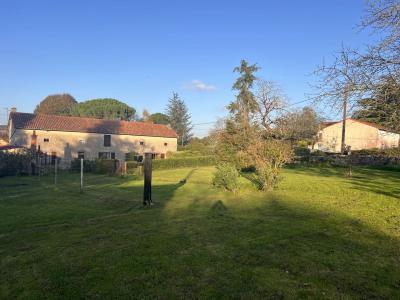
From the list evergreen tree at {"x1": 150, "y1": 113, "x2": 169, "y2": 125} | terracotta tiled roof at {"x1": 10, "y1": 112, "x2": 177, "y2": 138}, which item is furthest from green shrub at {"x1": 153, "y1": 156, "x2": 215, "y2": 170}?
evergreen tree at {"x1": 150, "y1": 113, "x2": 169, "y2": 125}

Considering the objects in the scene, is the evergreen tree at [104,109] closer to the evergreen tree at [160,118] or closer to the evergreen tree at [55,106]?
the evergreen tree at [55,106]

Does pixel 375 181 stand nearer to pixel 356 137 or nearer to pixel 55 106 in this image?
pixel 356 137

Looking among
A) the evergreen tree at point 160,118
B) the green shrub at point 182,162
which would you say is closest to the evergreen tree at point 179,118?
the evergreen tree at point 160,118

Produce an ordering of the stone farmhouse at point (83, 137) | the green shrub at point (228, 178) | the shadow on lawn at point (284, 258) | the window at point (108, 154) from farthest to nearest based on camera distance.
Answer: the window at point (108, 154)
the stone farmhouse at point (83, 137)
the green shrub at point (228, 178)
the shadow on lawn at point (284, 258)

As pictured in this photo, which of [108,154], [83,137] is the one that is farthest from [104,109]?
[83,137]

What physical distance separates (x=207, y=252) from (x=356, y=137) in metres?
47.9

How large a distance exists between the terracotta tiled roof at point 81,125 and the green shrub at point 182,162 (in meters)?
11.3

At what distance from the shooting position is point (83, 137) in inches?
1527

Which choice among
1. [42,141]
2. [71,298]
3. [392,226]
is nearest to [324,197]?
[392,226]

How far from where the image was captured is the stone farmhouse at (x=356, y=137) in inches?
1742

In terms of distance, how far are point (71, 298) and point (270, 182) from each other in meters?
11.2

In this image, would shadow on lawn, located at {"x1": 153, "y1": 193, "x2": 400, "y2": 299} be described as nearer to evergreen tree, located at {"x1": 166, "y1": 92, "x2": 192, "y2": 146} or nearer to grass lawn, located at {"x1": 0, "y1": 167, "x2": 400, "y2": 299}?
grass lawn, located at {"x1": 0, "y1": 167, "x2": 400, "y2": 299}

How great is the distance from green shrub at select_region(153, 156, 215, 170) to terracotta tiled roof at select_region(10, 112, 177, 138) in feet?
37.1

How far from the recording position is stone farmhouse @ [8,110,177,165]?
3528 centimetres
